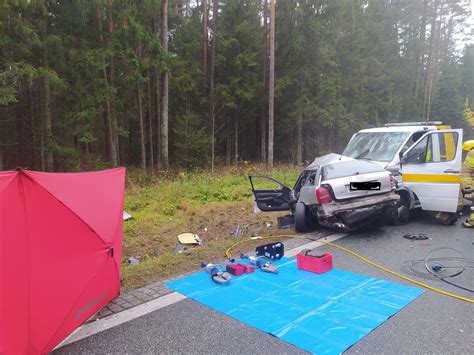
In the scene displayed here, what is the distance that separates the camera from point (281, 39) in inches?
952

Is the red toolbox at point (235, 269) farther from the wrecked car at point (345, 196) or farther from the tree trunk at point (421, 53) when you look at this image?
the tree trunk at point (421, 53)

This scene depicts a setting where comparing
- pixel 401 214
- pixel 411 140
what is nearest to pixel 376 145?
pixel 411 140

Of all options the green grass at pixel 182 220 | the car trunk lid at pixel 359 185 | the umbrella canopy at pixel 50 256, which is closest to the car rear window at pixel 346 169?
the car trunk lid at pixel 359 185

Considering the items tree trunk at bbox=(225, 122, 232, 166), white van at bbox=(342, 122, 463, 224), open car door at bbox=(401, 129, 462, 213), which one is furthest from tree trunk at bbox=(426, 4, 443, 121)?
open car door at bbox=(401, 129, 462, 213)

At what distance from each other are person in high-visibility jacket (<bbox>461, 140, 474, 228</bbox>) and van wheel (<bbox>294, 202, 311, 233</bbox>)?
3294 millimetres

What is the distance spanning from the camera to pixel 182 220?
9.41 m

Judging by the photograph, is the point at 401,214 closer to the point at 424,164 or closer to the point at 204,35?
the point at 424,164

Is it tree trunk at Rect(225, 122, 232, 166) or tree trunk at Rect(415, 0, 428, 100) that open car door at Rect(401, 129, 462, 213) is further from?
tree trunk at Rect(415, 0, 428, 100)

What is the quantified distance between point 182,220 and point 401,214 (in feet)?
17.2

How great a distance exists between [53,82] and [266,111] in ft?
55.8

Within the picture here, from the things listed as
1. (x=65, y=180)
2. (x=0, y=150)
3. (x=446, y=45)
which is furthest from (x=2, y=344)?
(x=446, y=45)

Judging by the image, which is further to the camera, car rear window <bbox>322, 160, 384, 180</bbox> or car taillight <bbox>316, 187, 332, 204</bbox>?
car rear window <bbox>322, 160, 384, 180</bbox>

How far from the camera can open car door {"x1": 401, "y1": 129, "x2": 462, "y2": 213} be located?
24.6 feet

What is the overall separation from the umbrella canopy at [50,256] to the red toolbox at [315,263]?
2593mm
